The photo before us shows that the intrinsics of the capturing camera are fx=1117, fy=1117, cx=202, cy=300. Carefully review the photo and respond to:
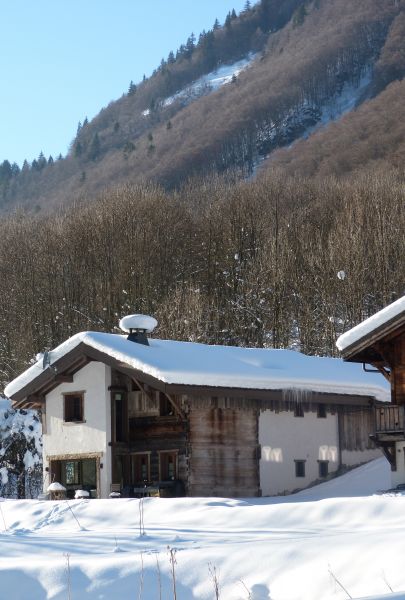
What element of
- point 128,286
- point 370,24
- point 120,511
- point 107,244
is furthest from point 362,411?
point 370,24

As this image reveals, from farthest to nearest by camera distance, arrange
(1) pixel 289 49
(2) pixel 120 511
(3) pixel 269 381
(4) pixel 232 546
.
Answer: (1) pixel 289 49 < (3) pixel 269 381 < (2) pixel 120 511 < (4) pixel 232 546

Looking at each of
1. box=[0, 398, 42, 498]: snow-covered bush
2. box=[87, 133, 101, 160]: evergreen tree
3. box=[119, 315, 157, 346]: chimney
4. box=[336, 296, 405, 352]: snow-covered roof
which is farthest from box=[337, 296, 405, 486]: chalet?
box=[87, 133, 101, 160]: evergreen tree

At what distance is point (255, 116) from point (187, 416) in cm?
10511

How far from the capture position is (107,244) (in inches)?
2238

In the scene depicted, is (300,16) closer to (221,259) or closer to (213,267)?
(221,259)

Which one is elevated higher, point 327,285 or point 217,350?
point 327,285

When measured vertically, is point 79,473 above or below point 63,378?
below

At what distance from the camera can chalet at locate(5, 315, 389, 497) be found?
107ft

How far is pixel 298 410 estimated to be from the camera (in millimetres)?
34719

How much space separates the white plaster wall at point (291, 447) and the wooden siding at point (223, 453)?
16.3 inches

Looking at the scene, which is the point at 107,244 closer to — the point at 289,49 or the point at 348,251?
the point at 348,251

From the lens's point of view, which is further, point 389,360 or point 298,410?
point 298,410

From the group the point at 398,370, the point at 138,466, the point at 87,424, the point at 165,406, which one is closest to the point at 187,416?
the point at 165,406

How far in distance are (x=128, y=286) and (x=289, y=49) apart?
131258 mm
